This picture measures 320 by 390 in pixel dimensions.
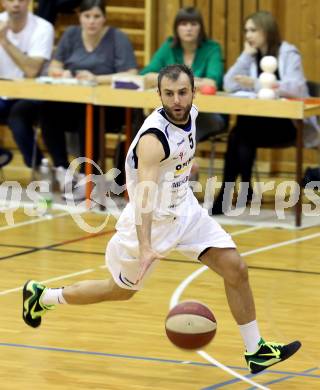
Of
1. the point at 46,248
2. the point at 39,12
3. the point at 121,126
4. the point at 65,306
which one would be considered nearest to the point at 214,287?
the point at 65,306

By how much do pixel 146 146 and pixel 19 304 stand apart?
7.31 feet

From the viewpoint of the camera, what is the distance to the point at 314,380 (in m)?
6.38

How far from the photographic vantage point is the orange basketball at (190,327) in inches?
242

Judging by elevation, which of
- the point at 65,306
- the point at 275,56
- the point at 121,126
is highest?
the point at 275,56

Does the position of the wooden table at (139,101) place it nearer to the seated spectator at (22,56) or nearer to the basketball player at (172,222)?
the seated spectator at (22,56)

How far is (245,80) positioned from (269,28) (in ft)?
1.83

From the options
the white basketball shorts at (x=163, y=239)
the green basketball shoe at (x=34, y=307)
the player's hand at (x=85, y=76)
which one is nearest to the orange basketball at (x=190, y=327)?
the white basketball shorts at (x=163, y=239)

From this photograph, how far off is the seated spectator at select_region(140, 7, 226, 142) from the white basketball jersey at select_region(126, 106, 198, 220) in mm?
4713

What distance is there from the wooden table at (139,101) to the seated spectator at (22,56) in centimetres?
54

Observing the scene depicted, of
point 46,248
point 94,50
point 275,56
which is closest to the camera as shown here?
point 46,248

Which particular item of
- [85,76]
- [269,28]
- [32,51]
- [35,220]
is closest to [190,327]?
[35,220]

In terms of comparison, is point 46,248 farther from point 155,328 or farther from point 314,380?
point 314,380

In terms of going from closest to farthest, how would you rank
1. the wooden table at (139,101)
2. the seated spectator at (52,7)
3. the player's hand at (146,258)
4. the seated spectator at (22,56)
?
the player's hand at (146,258), the wooden table at (139,101), the seated spectator at (22,56), the seated spectator at (52,7)

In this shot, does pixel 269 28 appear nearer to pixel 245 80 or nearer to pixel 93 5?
pixel 245 80
